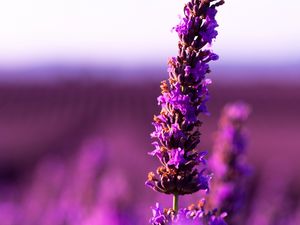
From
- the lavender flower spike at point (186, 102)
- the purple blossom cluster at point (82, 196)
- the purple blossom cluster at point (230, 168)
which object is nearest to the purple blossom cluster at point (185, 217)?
the lavender flower spike at point (186, 102)

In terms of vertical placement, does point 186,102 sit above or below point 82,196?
above

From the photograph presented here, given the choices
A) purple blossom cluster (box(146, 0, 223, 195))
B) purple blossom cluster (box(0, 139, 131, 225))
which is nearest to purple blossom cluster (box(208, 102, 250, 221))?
purple blossom cluster (box(0, 139, 131, 225))

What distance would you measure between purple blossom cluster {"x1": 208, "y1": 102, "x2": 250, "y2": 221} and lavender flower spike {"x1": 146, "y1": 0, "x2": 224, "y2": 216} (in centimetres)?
157

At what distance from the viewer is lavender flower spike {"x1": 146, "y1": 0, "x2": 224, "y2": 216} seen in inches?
133

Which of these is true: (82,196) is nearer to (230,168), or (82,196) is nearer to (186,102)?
(230,168)

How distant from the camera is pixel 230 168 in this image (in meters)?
5.46

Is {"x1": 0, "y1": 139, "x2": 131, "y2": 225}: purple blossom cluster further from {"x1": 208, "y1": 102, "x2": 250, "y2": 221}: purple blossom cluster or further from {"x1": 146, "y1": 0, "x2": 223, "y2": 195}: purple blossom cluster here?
{"x1": 146, "y1": 0, "x2": 223, "y2": 195}: purple blossom cluster

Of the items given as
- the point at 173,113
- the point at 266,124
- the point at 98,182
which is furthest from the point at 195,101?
the point at 266,124

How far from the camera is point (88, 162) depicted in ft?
34.0

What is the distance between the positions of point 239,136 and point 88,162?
5027 millimetres

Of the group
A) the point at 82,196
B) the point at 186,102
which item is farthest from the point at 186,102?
the point at 82,196

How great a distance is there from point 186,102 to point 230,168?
2215 millimetres

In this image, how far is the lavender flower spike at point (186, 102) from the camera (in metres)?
3.39

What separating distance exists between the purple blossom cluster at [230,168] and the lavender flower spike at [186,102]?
157cm
